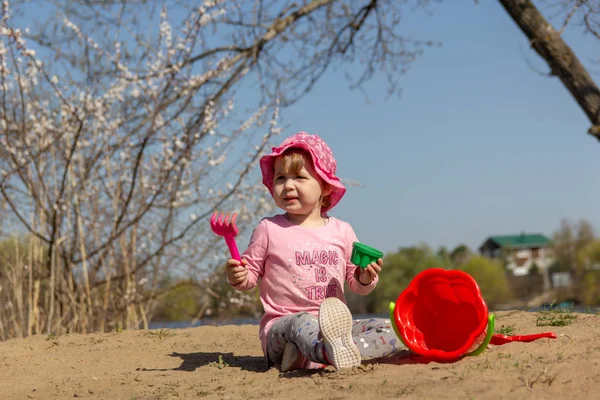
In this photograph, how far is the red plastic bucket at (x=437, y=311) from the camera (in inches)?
108

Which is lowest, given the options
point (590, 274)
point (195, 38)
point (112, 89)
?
point (590, 274)

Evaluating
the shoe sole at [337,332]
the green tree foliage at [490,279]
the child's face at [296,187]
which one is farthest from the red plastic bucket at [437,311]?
the green tree foliage at [490,279]

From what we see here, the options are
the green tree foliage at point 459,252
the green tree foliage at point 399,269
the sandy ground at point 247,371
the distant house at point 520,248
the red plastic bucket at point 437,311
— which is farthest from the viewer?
the distant house at point 520,248

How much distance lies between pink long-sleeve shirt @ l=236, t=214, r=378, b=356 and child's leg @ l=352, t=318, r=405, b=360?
0.23 metres

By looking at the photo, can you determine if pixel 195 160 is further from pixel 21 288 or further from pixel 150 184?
pixel 21 288

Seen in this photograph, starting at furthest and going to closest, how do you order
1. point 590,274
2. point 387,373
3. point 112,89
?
point 590,274, point 112,89, point 387,373

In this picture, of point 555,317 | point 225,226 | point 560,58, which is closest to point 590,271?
point 560,58

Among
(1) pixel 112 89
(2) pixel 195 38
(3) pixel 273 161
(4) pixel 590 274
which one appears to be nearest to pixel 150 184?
(1) pixel 112 89

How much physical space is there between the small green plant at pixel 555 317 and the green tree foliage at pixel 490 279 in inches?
1525

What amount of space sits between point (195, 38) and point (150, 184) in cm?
149

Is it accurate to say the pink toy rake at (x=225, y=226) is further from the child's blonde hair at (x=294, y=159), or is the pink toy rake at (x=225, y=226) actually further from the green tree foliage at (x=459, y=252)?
the green tree foliage at (x=459, y=252)

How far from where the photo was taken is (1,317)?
5.75 metres

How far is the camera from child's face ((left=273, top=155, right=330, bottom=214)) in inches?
121

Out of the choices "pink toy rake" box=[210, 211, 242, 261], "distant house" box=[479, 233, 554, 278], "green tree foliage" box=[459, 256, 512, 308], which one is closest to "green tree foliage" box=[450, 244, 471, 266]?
"distant house" box=[479, 233, 554, 278]
